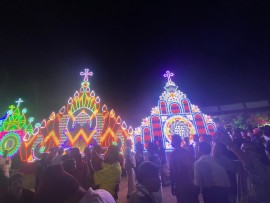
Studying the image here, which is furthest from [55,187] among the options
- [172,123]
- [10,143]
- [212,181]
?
[10,143]

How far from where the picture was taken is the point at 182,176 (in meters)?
4.60

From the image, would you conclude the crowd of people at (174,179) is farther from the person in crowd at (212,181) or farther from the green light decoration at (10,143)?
the green light decoration at (10,143)

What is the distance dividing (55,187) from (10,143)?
17.0 metres

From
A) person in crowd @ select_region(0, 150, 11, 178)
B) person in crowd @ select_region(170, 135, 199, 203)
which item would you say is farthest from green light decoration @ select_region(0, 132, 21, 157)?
person in crowd @ select_region(170, 135, 199, 203)

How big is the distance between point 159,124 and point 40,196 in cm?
1227

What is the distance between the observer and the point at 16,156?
14.6 m

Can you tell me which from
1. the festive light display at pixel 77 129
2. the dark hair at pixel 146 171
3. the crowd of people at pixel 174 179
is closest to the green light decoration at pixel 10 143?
the festive light display at pixel 77 129

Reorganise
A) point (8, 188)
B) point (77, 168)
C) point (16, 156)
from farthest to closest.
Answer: point (16, 156), point (77, 168), point (8, 188)

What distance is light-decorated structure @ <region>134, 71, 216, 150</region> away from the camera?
536 inches

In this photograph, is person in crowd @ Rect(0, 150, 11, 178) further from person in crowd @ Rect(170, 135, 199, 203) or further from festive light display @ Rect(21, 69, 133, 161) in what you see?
person in crowd @ Rect(170, 135, 199, 203)

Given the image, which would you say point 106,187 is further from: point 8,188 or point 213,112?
point 213,112

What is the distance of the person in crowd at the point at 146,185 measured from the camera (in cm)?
232

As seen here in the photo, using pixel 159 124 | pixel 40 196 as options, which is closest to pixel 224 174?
pixel 40 196

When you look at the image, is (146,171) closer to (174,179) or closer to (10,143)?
(174,179)
